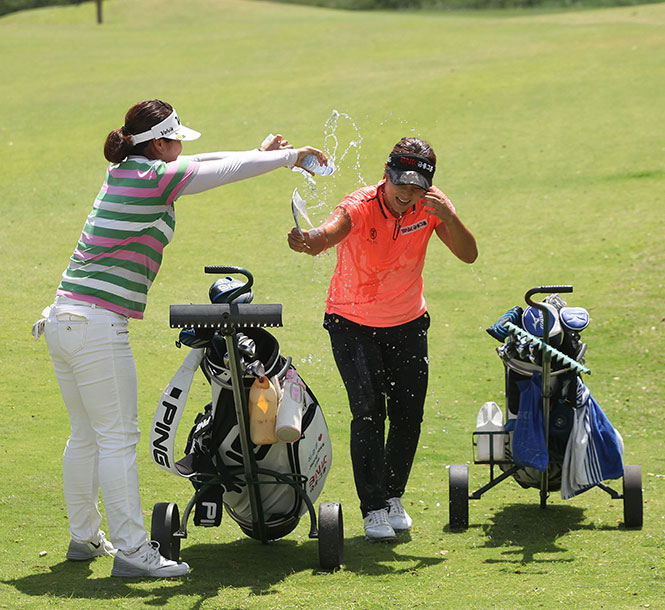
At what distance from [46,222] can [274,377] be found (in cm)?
1061

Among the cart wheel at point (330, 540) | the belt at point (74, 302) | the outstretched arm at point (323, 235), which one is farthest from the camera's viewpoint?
the outstretched arm at point (323, 235)

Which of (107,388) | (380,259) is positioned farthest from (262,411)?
(380,259)

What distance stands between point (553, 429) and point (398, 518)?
95 cm

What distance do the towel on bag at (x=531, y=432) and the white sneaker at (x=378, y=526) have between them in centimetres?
77

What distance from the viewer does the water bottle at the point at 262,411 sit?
196 inches

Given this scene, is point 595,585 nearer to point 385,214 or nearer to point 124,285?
point 385,214

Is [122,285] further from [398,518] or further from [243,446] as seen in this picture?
[398,518]

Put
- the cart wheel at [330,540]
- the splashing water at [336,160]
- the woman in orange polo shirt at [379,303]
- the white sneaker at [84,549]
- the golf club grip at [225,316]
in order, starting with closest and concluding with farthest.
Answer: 1. the golf club grip at [225,316]
2. the cart wheel at [330,540]
3. the white sneaker at [84,549]
4. the woman in orange polo shirt at [379,303]
5. the splashing water at [336,160]

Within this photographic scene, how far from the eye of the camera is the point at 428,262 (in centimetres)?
1351

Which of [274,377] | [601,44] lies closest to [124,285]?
[274,377]

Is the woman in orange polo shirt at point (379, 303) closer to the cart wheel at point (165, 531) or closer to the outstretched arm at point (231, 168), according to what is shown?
the outstretched arm at point (231, 168)

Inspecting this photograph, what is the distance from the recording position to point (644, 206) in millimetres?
14766

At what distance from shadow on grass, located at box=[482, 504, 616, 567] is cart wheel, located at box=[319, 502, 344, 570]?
0.76 meters

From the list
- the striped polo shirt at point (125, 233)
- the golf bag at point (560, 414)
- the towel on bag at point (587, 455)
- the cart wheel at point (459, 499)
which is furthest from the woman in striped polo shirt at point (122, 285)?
the towel on bag at point (587, 455)
